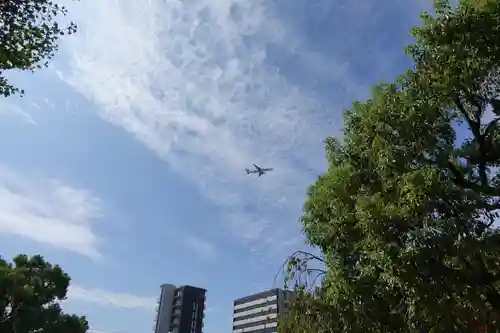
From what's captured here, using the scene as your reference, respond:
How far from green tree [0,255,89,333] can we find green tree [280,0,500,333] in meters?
19.8

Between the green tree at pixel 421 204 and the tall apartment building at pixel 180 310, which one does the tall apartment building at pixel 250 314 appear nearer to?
the tall apartment building at pixel 180 310

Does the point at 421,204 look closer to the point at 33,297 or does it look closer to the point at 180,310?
the point at 33,297

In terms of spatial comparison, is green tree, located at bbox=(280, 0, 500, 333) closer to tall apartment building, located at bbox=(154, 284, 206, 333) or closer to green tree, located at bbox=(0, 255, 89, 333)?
green tree, located at bbox=(0, 255, 89, 333)

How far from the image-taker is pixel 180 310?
79.9 metres

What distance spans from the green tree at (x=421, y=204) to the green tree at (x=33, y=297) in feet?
65.0

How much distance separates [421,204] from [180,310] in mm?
80055

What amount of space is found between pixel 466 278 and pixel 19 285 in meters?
22.9

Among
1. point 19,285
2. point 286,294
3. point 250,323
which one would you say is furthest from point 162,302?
point 286,294

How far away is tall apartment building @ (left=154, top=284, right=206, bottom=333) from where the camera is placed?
79812 mm

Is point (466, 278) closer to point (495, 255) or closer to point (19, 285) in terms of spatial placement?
point (495, 255)

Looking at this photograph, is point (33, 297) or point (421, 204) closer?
point (421, 204)

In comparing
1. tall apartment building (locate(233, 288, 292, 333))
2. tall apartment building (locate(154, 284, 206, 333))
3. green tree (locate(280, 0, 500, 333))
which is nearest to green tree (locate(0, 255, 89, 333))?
green tree (locate(280, 0, 500, 333))

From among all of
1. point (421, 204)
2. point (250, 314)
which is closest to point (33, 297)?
point (421, 204)

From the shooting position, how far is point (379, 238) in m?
6.67
